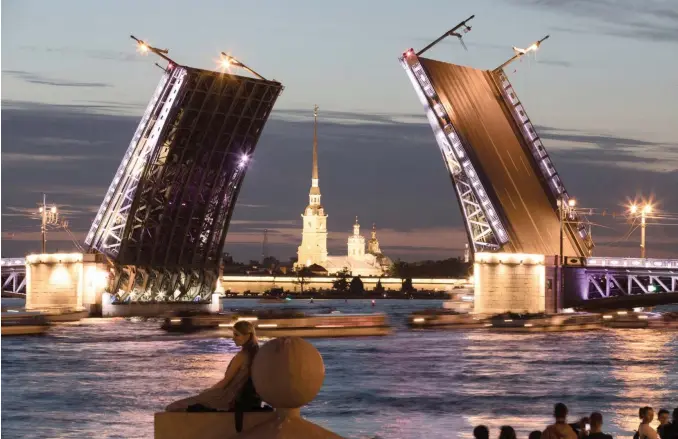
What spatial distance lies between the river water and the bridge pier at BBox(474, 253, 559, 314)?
5.28 metres

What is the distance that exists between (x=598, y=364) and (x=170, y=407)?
2805 cm

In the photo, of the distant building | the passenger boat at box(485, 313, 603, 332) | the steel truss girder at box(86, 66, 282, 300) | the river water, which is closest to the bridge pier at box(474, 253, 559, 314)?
the passenger boat at box(485, 313, 603, 332)

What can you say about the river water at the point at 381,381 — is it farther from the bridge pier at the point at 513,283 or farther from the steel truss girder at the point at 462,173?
the bridge pier at the point at 513,283

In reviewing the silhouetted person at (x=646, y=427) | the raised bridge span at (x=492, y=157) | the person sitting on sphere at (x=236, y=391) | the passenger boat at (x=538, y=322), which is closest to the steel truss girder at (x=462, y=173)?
the raised bridge span at (x=492, y=157)

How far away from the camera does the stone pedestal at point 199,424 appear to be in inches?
195

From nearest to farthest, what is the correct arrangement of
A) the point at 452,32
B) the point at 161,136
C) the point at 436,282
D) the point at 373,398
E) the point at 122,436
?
the point at 122,436 → the point at 373,398 → the point at 161,136 → the point at 452,32 → the point at 436,282

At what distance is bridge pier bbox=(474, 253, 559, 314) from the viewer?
50.0m

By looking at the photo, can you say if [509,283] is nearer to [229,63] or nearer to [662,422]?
[229,63]

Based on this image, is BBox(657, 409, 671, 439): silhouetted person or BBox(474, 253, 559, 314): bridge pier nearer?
BBox(657, 409, 671, 439): silhouetted person

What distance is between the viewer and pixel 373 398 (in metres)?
23.3

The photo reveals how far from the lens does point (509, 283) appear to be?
50.9 m

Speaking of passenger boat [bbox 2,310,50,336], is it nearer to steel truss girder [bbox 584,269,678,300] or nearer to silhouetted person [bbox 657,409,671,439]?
steel truss girder [bbox 584,269,678,300]

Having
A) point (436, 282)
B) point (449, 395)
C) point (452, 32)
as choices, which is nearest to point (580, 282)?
point (452, 32)

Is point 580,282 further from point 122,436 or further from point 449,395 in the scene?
point 122,436
